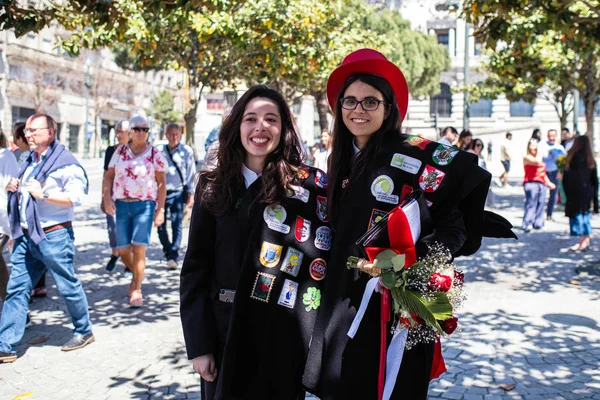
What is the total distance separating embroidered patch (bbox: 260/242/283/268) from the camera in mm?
2758

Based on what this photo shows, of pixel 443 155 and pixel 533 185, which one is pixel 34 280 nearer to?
pixel 443 155

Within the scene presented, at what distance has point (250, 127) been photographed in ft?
9.52

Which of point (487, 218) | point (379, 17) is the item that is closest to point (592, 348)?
point (487, 218)

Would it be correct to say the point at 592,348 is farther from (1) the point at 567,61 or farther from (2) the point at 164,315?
(1) the point at 567,61

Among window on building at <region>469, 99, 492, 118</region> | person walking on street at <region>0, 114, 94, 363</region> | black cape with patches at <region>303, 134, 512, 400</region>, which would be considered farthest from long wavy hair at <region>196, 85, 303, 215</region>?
window on building at <region>469, 99, 492, 118</region>

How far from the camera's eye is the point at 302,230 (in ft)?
9.18

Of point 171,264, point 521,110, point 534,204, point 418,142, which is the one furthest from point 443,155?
point 521,110

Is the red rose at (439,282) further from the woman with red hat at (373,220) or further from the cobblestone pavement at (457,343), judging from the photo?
the cobblestone pavement at (457,343)

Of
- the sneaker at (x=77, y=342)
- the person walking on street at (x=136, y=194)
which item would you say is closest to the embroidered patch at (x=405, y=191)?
the sneaker at (x=77, y=342)

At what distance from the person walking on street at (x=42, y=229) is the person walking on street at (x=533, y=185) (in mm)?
8830

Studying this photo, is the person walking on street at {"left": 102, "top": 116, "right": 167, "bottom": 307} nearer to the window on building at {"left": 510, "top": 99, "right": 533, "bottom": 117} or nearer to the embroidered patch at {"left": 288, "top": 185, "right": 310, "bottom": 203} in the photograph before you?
the embroidered patch at {"left": 288, "top": 185, "right": 310, "bottom": 203}

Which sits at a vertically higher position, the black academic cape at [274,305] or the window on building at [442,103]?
the window on building at [442,103]

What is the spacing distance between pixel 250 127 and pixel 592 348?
4036 millimetres

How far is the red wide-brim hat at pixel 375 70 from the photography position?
2.77 metres
